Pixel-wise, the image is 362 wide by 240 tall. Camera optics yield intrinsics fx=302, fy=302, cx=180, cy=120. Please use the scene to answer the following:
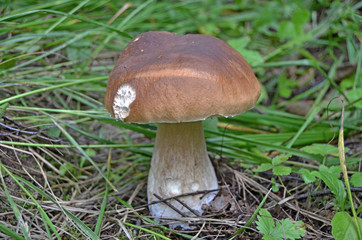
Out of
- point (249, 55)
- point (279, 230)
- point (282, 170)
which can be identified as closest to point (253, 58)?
point (249, 55)

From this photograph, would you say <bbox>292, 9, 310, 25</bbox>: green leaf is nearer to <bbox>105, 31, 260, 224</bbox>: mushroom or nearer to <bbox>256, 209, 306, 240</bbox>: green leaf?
<bbox>105, 31, 260, 224</bbox>: mushroom

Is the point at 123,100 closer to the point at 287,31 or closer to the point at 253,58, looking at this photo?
the point at 253,58

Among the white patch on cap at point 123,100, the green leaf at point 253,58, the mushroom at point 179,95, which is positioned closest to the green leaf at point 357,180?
the mushroom at point 179,95

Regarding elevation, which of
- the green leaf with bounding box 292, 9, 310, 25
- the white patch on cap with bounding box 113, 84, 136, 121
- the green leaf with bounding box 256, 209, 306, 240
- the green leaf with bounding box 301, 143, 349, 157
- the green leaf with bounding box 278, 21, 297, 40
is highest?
the white patch on cap with bounding box 113, 84, 136, 121

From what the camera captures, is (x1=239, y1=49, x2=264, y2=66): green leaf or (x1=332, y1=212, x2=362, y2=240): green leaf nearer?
(x1=332, y1=212, x2=362, y2=240): green leaf

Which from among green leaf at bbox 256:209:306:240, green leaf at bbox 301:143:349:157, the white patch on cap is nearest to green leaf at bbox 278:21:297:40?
green leaf at bbox 301:143:349:157

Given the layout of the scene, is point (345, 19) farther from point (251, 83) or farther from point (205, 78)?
point (205, 78)

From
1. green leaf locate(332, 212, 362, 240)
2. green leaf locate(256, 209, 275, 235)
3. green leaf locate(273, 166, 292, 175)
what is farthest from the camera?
green leaf locate(273, 166, 292, 175)

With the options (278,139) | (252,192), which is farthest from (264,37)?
(252,192)

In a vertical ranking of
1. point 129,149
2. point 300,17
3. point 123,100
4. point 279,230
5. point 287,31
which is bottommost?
point 279,230
